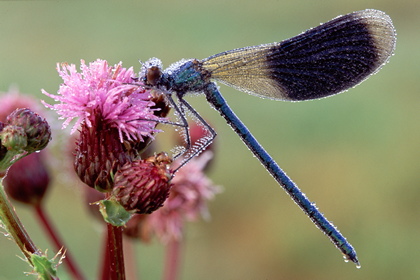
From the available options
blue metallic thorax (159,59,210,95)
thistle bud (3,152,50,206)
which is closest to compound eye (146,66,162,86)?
blue metallic thorax (159,59,210,95)

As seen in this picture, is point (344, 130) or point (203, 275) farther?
point (344, 130)

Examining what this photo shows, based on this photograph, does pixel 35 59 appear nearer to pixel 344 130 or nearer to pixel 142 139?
pixel 344 130

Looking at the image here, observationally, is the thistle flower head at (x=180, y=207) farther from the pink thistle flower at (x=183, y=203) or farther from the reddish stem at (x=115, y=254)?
the reddish stem at (x=115, y=254)

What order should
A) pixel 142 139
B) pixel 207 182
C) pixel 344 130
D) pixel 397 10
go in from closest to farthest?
pixel 142 139, pixel 207 182, pixel 344 130, pixel 397 10

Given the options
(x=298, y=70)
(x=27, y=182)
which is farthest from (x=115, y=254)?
(x=298, y=70)

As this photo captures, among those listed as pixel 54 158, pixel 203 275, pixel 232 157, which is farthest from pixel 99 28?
pixel 54 158

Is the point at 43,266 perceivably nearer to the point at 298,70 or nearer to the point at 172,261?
the point at 172,261
